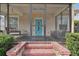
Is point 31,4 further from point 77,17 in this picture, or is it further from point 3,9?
point 77,17

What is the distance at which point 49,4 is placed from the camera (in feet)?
50.2

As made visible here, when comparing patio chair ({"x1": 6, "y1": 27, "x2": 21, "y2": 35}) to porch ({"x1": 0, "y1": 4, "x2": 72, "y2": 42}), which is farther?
patio chair ({"x1": 6, "y1": 27, "x2": 21, "y2": 35})

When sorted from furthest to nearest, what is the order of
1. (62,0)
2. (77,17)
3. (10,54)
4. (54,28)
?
(77,17), (54,28), (62,0), (10,54)

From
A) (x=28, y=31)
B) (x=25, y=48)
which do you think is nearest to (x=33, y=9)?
(x=28, y=31)

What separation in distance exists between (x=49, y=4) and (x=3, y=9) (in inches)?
143

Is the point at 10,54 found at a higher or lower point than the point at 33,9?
lower

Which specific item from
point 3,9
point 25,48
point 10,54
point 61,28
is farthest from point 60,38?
point 10,54

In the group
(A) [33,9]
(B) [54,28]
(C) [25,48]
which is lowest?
(C) [25,48]

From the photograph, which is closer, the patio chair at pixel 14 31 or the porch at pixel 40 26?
the porch at pixel 40 26

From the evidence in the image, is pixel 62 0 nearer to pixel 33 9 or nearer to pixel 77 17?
pixel 33 9

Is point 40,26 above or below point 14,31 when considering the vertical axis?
above

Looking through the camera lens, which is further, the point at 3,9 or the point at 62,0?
the point at 3,9

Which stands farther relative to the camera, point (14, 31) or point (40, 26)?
point (40, 26)

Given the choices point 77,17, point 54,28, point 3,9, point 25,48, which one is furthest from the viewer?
point 77,17
